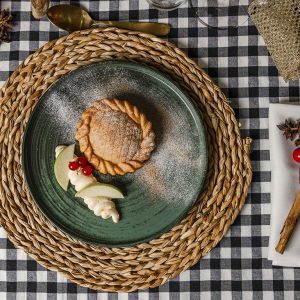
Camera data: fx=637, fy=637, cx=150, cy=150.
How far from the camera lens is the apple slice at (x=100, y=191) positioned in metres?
1.13

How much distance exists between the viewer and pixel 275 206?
1167mm

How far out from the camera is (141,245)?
118 centimetres

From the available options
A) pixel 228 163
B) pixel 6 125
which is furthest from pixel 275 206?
pixel 6 125

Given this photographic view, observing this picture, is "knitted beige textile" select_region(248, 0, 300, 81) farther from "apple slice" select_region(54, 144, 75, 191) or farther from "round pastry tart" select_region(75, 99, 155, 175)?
"apple slice" select_region(54, 144, 75, 191)

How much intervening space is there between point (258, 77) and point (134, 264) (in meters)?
0.41

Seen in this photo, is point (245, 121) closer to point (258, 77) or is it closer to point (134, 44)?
point (258, 77)

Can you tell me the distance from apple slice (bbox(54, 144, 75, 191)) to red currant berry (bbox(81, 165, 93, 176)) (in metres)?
0.04

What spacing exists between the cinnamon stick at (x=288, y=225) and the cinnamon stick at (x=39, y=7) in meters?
0.57

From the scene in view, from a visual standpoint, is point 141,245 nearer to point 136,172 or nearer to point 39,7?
point 136,172

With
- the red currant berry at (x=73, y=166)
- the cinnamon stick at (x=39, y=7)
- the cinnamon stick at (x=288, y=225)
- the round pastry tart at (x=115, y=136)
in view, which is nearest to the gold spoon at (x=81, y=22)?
the cinnamon stick at (x=39, y=7)

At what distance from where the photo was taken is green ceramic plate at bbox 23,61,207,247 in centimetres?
115

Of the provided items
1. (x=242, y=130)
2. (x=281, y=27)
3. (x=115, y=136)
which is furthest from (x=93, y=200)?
(x=281, y=27)

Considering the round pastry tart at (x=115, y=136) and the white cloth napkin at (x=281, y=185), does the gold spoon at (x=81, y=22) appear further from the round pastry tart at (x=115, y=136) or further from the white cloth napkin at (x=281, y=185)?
the white cloth napkin at (x=281, y=185)

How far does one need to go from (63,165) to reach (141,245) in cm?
21
